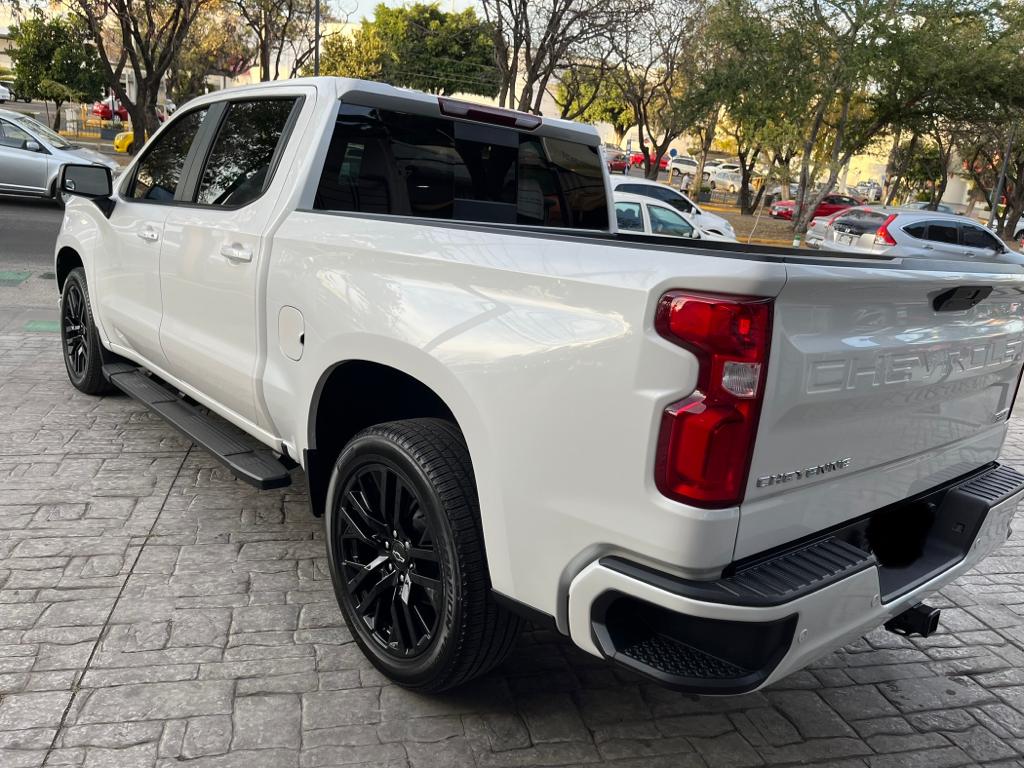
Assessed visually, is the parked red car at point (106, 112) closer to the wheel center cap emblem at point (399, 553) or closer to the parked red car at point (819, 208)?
the parked red car at point (819, 208)

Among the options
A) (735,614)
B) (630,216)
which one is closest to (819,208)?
(630,216)

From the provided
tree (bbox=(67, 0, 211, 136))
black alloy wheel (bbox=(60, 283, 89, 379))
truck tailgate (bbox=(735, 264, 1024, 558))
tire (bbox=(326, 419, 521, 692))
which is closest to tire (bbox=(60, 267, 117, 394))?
black alloy wheel (bbox=(60, 283, 89, 379))

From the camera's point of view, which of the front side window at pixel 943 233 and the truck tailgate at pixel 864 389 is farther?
the front side window at pixel 943 233

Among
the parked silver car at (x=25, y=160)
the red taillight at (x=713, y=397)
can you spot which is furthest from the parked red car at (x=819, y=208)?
the red taillight at (x=713, y=397)

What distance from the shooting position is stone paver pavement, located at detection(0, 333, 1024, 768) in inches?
103

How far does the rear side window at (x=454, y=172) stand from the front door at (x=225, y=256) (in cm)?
29

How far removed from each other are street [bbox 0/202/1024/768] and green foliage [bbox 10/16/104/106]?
131ft

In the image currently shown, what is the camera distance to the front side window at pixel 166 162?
437 cm

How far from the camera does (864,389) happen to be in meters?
2.21

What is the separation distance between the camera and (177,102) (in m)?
44.8

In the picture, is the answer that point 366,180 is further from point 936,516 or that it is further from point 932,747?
point 932,747

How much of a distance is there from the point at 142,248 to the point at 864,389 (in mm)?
3584

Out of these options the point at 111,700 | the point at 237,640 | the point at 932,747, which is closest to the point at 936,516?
the point at 932,747

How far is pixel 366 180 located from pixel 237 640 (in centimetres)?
188
